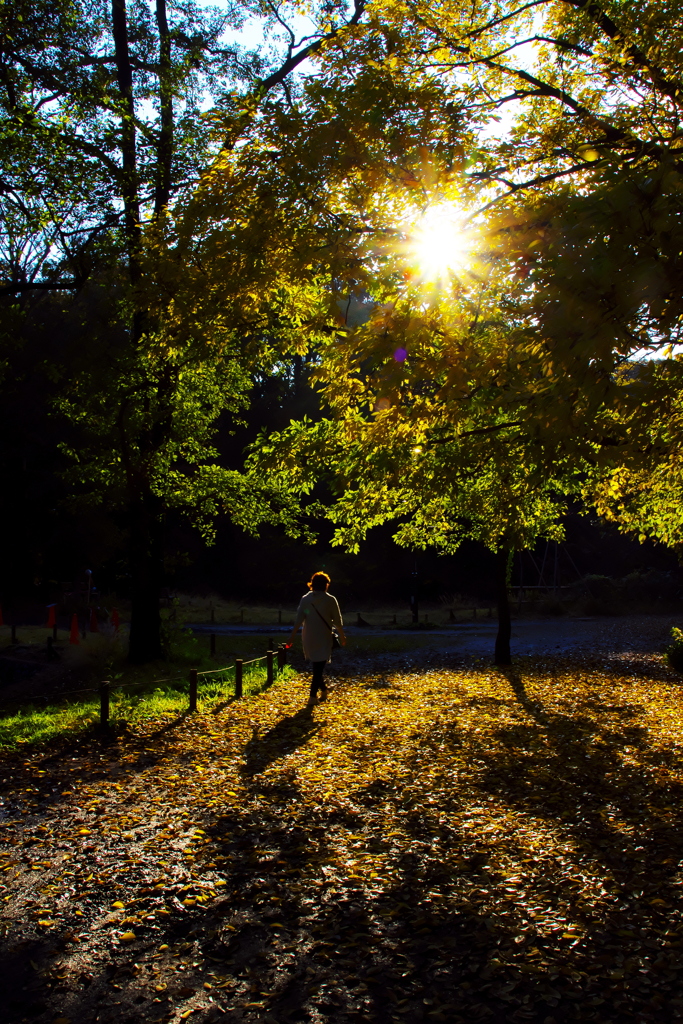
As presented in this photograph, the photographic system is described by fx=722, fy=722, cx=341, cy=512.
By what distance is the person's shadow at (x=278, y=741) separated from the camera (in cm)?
770

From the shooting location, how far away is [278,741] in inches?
340

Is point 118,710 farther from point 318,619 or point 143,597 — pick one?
point 143,597

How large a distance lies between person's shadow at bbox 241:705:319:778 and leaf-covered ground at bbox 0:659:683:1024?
0.15 ft

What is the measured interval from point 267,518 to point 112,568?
24.2 meters

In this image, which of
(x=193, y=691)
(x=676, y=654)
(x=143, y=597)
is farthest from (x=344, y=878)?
(x=676, y=654)

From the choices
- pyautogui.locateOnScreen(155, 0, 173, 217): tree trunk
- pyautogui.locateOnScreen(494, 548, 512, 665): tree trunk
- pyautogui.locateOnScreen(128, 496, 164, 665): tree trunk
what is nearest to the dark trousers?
pyautogui.locateOnScreen(128, 496, 164, 665): tree trunk

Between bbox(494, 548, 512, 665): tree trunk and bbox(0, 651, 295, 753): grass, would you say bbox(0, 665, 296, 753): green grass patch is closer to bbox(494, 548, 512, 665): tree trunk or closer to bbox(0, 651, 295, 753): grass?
bbox(0, 651, 295, 753): grass

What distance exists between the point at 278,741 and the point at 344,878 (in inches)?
155

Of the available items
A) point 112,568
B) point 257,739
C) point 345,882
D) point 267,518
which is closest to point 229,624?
point 112,568

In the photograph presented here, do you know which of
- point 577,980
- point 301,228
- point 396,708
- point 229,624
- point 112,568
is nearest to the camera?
point 577,980

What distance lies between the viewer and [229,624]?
101 feet

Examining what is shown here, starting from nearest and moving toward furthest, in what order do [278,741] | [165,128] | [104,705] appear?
[278,741] < [104,705] < [165,128]

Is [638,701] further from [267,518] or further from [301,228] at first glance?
[301,228]

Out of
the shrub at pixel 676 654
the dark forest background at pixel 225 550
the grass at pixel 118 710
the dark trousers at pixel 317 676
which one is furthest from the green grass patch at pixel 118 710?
the dark forest background at pixel 225 550
